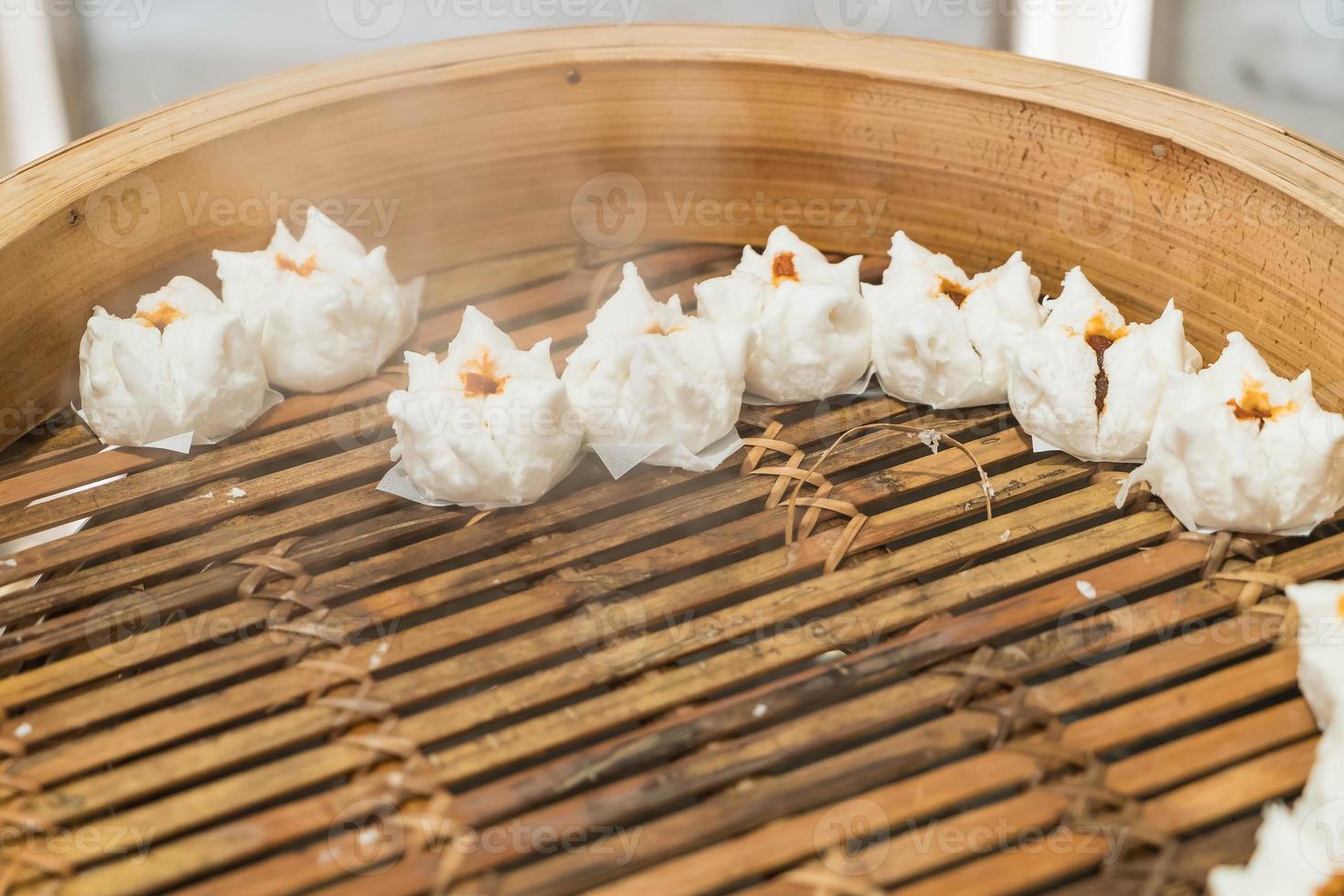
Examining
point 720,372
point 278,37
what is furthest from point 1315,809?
point 278,37

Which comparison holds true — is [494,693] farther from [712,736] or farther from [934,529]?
[934,529]

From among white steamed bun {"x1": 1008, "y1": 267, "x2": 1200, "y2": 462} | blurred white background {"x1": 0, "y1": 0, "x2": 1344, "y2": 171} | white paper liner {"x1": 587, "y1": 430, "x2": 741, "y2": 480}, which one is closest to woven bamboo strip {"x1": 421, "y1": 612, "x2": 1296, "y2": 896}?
white steamed bun {"x1": 1008, "y1": 267, "x2": 1200, "y2": 462}

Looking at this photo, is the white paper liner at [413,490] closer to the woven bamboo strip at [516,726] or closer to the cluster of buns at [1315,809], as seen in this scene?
the woven bamboo strip at [516,726]

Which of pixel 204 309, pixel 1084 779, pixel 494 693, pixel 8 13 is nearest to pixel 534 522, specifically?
pixel 494 693

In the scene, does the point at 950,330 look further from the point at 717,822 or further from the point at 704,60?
the point at 717,822

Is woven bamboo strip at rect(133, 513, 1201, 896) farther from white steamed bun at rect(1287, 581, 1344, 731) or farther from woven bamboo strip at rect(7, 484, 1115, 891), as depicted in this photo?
white steamed bun at rect(1287, 581, 1344, 731)

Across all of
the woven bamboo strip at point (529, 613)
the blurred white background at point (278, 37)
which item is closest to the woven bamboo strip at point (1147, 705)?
the woven bamboo strip at point (529, 613)
